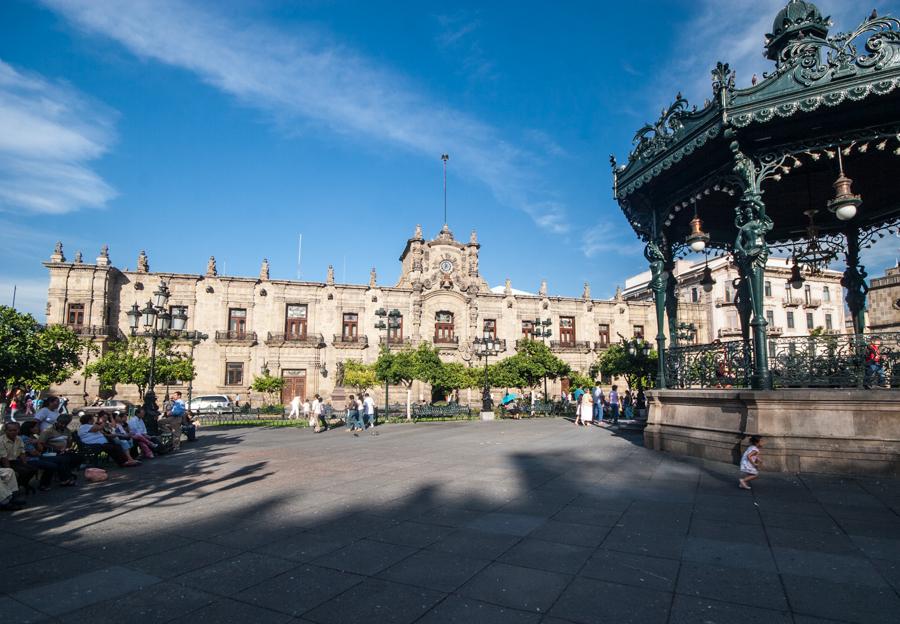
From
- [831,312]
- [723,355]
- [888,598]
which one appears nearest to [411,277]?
[723,355]

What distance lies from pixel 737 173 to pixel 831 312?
55.2m

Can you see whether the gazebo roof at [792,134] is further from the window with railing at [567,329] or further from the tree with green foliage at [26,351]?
the window with railing at [567,329]

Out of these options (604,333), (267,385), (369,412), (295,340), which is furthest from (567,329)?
(369,412)

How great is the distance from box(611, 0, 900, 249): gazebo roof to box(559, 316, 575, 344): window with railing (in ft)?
104

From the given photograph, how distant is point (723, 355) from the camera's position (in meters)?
9.95

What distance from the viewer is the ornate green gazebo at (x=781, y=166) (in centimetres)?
813

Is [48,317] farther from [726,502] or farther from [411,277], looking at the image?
[726,502]

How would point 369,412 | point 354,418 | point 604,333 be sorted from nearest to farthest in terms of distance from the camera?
point 354,418, point 369,412, point 604,333

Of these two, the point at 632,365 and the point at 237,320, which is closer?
the point at 632,365

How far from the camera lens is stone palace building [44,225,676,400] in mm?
33562

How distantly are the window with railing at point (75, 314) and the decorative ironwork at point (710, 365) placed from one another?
37.2m

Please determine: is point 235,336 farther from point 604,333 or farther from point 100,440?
point 604,333

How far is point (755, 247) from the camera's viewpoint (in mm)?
8875

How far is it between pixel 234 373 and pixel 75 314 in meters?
10.8
